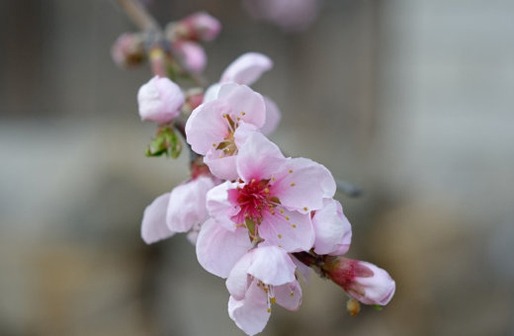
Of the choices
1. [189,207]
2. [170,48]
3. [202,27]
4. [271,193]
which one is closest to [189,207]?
[189,207]

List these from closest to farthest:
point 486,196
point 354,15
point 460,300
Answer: point 460,300
point 486,196
point 354,15

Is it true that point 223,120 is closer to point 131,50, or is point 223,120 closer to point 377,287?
point 377,287

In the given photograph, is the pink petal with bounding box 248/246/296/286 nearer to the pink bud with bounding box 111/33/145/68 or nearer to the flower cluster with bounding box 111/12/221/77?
the flower cluster with bounding box 111/12/221/77

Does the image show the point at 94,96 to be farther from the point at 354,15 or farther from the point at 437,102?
the point at 437,102

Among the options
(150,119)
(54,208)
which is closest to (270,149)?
(150,119)

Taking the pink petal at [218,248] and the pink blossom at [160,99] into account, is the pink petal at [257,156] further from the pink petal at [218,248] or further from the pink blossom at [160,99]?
the pink blossom at [160,99]

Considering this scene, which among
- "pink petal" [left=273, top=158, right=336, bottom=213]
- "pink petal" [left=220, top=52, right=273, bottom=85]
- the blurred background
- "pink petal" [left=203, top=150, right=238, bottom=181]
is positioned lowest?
the blurred background

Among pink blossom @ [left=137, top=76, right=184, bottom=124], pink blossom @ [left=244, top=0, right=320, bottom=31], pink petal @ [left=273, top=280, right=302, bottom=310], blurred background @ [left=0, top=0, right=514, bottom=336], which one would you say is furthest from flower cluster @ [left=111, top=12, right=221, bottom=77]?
pink blossom @ [left=244, top=0, right=320, bottom=31]
